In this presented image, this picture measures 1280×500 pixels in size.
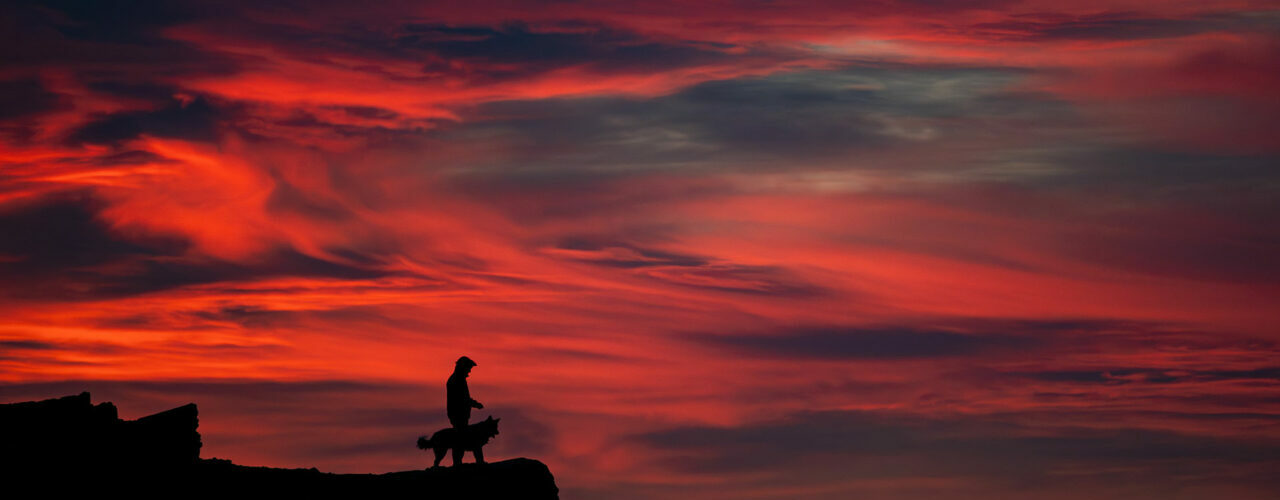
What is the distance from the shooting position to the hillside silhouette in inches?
1181

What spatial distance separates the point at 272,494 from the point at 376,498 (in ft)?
7.67

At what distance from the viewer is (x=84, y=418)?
105 feet

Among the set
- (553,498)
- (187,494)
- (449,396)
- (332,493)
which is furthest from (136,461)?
(553,498)

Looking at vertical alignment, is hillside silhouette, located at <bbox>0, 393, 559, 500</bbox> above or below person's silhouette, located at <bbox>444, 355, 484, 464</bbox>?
below

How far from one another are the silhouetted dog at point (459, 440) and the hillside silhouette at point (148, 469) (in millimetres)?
397

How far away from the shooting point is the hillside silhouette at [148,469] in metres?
30.0

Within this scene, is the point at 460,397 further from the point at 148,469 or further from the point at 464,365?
the point at 148,469

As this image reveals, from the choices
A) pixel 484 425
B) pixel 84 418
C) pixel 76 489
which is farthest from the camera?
pixel 484 425

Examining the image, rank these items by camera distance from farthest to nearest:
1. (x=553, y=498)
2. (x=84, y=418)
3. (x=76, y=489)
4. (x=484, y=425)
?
(x=553, y=498), (x=484, y=425), (x=84, y=418), (x=76, y=489)

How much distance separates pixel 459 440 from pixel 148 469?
7.05m

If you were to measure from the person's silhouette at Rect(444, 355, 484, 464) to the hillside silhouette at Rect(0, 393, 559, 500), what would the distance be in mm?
1256

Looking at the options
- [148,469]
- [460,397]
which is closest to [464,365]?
[460,397]

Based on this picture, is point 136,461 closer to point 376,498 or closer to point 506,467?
point 376,498

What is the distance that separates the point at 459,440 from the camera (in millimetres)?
34031
